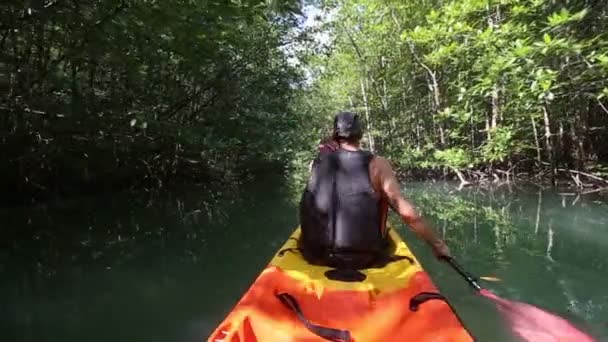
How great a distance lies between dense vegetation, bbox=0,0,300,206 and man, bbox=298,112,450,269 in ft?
14.8

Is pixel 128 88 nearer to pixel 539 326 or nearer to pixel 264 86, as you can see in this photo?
pixel 264 86

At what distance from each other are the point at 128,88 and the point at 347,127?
9.34 m

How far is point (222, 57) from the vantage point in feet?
44.1

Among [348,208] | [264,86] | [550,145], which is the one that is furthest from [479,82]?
[264,86]

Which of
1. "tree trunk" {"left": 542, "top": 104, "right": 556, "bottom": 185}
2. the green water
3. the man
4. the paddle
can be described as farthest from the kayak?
"tree trunk" {"left": 542, "top": 104, "right": 556, "bottom": 185}

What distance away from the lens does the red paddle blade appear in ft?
9.83

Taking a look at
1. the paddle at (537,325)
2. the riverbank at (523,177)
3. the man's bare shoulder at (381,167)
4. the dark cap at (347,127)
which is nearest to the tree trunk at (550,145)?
the riverbank at (523,177)

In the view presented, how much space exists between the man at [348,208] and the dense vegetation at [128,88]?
4.52m

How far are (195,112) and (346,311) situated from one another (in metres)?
12.4

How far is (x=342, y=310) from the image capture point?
256cm

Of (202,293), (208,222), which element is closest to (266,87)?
(208,222)

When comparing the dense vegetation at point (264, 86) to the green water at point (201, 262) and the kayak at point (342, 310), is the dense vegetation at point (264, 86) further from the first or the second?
the kayak at point (342, 310)

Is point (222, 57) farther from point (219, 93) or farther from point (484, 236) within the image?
point (484, 236)

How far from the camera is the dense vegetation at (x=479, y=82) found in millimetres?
5867
